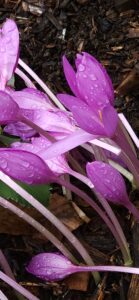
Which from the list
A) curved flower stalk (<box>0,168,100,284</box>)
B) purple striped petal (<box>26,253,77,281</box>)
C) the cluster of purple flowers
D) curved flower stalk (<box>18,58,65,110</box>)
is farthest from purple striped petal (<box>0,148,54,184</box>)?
curved flower stalk (<box>18,58,65,110</box>)

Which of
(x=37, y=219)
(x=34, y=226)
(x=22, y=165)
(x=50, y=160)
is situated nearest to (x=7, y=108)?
(x=22, y=165)

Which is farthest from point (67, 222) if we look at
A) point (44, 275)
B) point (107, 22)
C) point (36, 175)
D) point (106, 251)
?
point (107, 22)

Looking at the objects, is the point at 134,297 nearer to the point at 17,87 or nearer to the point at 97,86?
the point at 97,86

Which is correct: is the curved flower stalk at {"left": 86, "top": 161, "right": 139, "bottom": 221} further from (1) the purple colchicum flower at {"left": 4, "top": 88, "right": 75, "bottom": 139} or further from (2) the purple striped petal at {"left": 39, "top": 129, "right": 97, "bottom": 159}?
(1) the purple colchicum flower at {"left": 4, "top": 88, "right": 75, "bottom": 139}

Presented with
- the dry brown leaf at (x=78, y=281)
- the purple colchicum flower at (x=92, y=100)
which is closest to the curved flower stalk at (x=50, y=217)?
the dry brown leaf at (x=78, y=281)

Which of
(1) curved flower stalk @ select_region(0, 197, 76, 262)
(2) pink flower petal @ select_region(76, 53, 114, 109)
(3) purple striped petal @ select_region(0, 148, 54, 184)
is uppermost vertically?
(2) pink flower petal @ select_region(76, 53, 114, 109)

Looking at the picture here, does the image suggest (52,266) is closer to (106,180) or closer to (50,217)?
(50,217)
